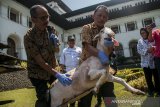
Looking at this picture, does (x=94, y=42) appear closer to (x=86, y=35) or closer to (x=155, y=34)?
(x=86, y=35)

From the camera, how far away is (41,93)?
3.35 meters

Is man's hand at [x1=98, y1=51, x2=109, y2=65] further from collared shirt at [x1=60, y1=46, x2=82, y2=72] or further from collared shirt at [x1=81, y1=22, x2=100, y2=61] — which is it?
collared shirt at [x1=60, y1=46, x2=82, y2=72]

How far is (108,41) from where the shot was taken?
3031 millimetres

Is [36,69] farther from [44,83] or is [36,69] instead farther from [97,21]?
[97,21]

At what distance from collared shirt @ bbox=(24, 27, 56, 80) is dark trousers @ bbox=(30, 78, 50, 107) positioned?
82mm

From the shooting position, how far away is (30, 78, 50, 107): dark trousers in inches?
129

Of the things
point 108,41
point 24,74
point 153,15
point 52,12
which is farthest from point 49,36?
point 153,15

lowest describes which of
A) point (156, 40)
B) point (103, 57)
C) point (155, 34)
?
point (103, 57)

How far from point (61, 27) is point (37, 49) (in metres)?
33.6

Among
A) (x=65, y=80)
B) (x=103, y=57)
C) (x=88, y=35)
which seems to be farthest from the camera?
(x=88, y=35)

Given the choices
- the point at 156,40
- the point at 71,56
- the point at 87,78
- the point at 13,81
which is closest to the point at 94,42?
the point at 87,78

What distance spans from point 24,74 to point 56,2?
109ft

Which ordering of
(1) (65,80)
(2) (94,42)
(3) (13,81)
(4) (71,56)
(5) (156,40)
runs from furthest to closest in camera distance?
(3) (13,81) < (4) (71,56) < (5) (156,40) < (2) (94,42) < (1) (65,80)

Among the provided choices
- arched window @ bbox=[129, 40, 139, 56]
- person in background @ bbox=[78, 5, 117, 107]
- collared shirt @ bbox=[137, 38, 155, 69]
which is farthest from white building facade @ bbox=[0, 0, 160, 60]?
person in background @ bbox=[78, 5, 117, 107]
